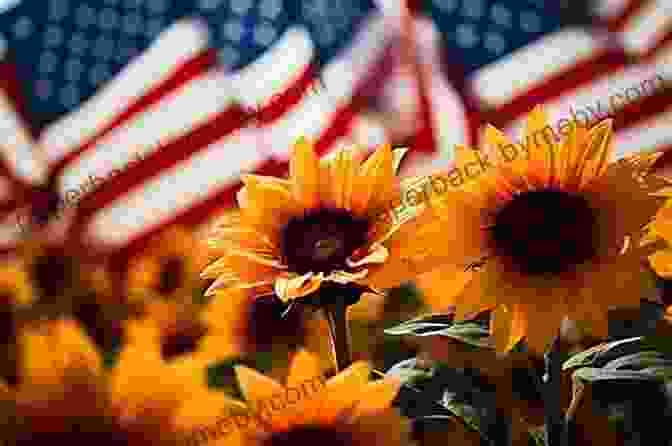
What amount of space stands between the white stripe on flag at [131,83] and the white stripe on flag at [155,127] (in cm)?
6

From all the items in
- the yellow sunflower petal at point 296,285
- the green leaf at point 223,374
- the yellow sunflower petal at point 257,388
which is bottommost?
the green leaf at point 223,374

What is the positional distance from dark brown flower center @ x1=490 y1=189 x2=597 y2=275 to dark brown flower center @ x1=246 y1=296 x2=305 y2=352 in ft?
2.48

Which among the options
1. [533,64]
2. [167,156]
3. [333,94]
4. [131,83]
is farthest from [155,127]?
[533,64]

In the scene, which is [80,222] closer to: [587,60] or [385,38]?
[385,38]

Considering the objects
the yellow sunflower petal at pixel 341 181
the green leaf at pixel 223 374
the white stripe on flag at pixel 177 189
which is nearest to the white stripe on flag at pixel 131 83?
the white stripe on flag at pixel 177 189

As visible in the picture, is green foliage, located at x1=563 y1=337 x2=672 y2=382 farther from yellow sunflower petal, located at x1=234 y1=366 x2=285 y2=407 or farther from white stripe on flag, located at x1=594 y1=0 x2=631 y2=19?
white stripe on flag, located at x1=594 y1=0 x2=631 y2=19

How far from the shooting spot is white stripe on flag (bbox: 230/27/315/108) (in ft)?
7.96

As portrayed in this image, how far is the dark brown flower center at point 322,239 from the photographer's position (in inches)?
22.8

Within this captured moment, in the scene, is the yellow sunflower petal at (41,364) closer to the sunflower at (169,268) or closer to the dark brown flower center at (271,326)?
the dark brown flower center at (271,326)

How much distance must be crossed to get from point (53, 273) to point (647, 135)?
1.25 meters

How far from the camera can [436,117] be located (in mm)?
2494

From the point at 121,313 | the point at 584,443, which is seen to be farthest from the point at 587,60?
the point at 584,443

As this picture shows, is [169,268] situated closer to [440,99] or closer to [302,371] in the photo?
[440,99]

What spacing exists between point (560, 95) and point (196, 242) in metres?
0.85
